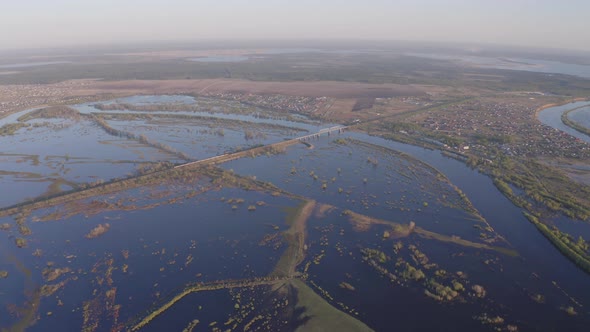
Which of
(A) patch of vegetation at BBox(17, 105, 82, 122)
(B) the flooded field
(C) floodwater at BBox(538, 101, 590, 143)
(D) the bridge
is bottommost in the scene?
(B) the flooded field

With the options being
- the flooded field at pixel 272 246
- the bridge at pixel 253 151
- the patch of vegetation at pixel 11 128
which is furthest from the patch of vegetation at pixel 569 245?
the patch of vegetation at pixel 11 128

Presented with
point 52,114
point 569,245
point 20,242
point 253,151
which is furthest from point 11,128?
point 569,245

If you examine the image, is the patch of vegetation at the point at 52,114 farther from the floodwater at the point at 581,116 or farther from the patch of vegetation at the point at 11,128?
the floodwater at the point at 581,116

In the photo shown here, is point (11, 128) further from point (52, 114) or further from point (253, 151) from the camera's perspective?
point (253, 151)

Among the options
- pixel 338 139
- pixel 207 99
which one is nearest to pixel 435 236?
pixel 338 139

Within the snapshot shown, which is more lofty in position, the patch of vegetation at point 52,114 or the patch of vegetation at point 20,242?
the patch of vegetation at point 52,114

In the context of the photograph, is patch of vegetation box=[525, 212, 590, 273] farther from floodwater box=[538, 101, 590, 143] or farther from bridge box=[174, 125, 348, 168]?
floodwater box=[538, 101, 590, 143]

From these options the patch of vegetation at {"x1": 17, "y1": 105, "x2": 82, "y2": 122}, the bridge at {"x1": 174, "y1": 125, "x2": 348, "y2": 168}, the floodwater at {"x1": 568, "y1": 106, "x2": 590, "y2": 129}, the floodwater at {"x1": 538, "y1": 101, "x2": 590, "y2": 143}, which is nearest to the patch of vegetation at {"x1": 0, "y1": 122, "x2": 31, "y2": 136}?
the patch of vegetation at {"x1": 17, "y1": 105, "x2": 82, "y2": 122}

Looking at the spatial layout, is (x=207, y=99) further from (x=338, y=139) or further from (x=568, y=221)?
(x=568, y=221)

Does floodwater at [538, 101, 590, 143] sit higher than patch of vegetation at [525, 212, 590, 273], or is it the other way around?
floodwater at [538, 101, 590, 143]
